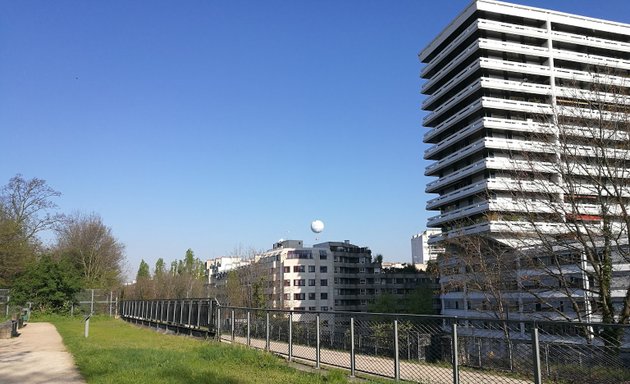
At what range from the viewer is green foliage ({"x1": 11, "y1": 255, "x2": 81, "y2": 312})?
148 ft

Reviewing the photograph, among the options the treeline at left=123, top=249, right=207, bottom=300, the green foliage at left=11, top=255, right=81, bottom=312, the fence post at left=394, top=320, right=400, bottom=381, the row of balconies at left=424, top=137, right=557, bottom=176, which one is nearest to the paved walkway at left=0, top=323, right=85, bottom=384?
the fence post at left=394, top=320, right=400, bottom=381

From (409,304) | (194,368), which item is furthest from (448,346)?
(409,304)

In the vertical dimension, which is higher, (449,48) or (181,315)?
(449,48)

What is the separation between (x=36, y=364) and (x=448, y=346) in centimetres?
1070

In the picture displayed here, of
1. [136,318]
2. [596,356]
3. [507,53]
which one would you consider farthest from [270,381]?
[507,53]

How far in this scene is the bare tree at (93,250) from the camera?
2383 inches

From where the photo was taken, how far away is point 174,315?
1010 inches

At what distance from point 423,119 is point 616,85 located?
2381 inches

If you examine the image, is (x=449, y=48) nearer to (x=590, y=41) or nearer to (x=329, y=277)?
(x=590, y=41)

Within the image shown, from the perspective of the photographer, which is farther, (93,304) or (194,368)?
(93,304)

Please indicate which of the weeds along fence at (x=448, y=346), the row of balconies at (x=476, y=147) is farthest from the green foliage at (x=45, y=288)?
the row of balconies at (x=476, y=147)

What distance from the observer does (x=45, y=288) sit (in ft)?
148

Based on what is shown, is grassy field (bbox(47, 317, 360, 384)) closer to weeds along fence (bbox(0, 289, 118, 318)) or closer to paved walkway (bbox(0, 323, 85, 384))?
paved walkway (bbox(0, 323, 85, 384))

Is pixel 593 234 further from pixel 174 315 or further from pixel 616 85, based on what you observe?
pixel 174 315
